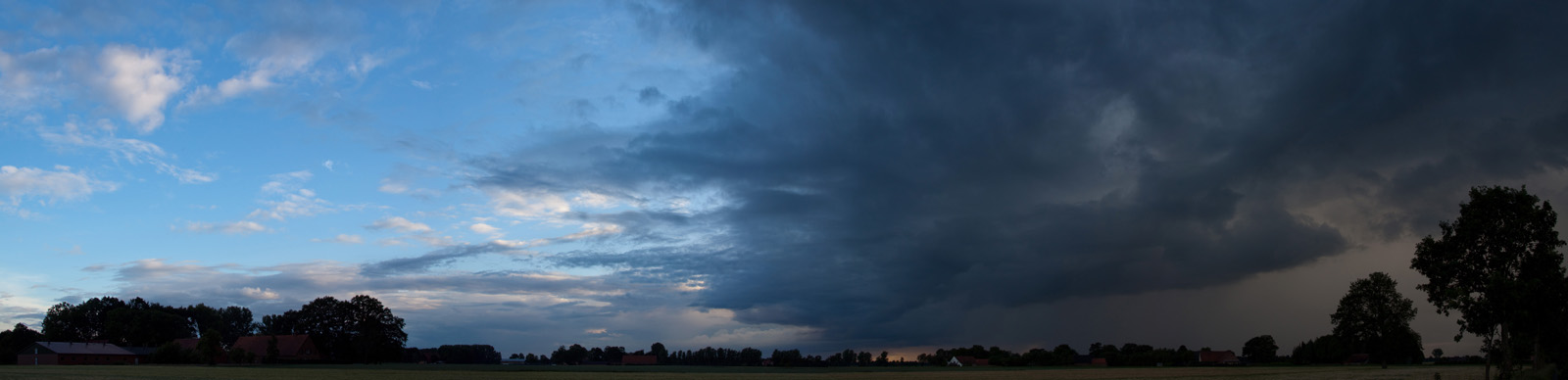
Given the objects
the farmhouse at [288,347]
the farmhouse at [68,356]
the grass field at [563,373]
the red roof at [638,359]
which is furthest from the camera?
the red roof at [638,359]

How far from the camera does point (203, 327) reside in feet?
598

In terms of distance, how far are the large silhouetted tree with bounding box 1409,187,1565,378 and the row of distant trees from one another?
134525 millimetres

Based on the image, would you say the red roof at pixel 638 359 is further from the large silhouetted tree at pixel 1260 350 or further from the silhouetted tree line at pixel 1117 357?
the large silhouetted tree at pixel 1260 350

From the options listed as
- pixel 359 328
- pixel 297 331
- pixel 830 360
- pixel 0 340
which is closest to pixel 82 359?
pixel 0 340

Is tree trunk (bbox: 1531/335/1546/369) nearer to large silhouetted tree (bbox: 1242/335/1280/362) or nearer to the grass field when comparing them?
the grass field

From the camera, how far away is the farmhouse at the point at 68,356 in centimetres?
12694

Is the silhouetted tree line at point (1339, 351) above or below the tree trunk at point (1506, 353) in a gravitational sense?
below

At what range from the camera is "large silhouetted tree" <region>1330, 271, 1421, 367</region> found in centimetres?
9369

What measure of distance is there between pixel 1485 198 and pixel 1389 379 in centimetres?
2021

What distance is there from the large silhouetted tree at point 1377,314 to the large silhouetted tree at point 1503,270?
71664 millimetres

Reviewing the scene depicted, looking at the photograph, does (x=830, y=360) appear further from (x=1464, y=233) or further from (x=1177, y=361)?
(x=1464, y=233)

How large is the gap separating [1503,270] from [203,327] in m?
221

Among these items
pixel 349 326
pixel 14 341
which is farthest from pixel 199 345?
pixel 14 341

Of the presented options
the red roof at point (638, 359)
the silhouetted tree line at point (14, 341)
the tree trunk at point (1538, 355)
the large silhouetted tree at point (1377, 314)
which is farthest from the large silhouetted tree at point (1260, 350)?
the silhouetted tree line at point (14, 341)
